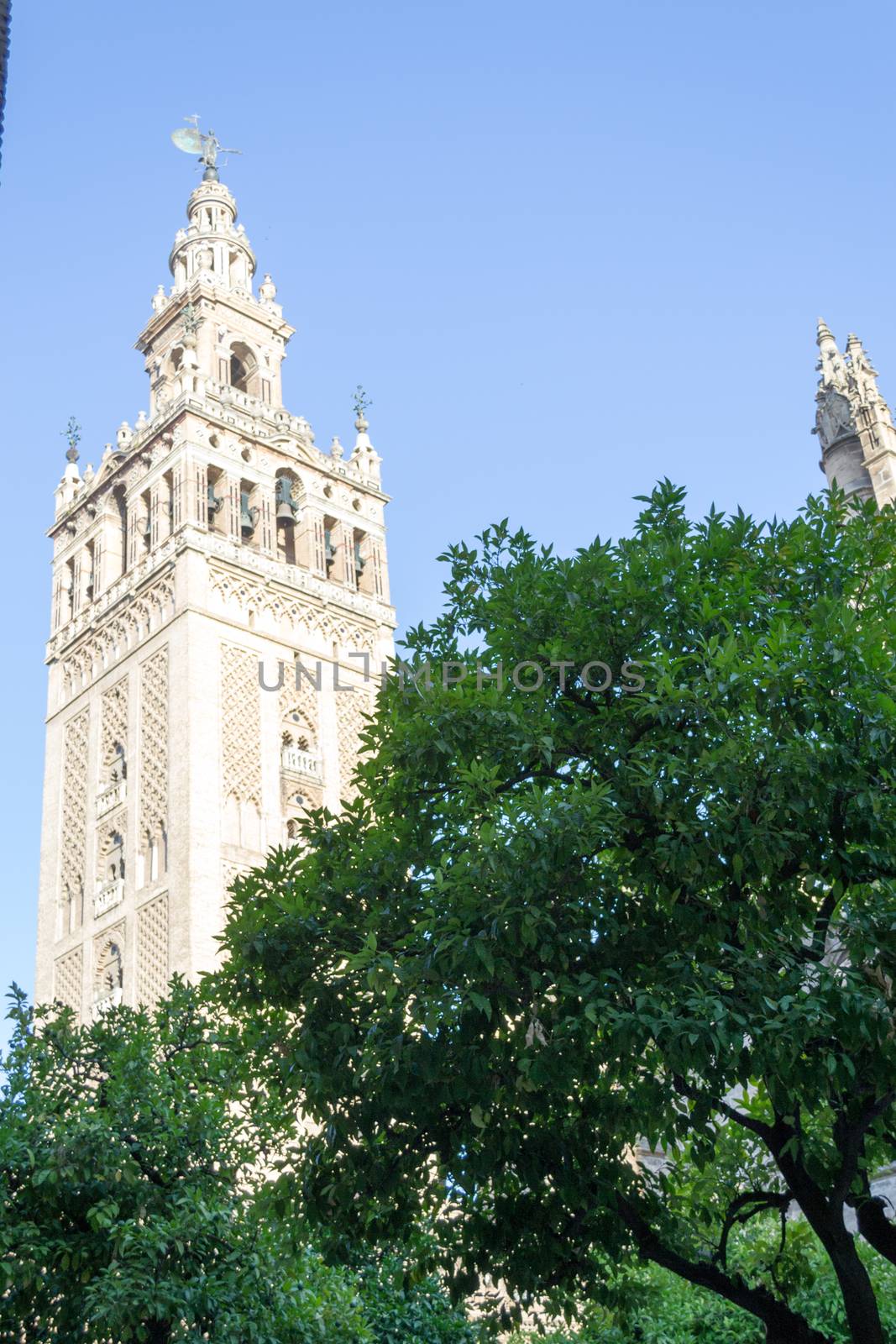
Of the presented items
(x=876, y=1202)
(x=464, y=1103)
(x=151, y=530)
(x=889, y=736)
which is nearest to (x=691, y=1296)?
(x=876, y=1202)

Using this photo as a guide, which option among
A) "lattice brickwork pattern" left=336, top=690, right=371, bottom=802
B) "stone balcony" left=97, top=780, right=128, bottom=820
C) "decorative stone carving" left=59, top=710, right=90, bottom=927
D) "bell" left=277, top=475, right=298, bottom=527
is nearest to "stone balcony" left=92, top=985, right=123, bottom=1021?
"decorative stone carving" left=59, top=710, right=90, bottom=927

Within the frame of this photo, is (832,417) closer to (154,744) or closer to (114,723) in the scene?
(154,744)

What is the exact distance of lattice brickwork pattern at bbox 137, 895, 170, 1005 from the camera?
3319cm

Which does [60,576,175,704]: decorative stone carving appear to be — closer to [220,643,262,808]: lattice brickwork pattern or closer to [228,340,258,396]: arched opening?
[220,643,262,808]: lattice brickwork pattern

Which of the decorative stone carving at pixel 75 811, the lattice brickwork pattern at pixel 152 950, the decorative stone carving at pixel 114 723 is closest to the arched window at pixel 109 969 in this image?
the lattice brickwork pattern at pixel 152 950

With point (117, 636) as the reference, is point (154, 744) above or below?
below

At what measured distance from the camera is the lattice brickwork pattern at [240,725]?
118ft

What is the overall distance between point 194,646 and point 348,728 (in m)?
5.04

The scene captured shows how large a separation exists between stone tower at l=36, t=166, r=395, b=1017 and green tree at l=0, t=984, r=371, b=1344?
51.7 feet

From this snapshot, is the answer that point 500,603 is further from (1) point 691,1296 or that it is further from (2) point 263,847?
(2) point 263,847

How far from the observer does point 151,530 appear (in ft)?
132

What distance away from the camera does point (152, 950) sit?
3384 centimetres

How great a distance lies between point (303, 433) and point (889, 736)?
34.3 metres

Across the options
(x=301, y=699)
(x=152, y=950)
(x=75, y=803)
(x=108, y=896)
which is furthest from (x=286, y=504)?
(x=152, y=950)
